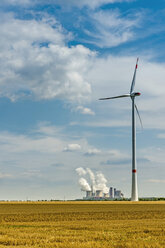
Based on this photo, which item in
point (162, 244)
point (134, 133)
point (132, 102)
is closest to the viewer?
point (162, 244)

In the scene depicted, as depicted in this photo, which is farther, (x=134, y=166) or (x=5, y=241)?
(x=134, y=166)

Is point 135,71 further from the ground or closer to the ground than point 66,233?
further from the ground

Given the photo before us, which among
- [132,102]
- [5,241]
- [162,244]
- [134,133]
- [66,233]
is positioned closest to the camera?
[162,244]

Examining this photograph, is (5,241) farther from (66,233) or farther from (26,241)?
(66,233)

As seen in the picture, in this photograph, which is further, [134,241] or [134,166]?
[134,166]

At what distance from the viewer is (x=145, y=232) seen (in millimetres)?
32875

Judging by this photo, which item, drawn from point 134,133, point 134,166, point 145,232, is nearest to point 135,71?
point 134,133

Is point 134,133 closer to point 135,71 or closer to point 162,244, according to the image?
point 135,71

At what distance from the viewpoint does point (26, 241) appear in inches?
1040

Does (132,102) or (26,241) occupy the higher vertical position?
(132,102)

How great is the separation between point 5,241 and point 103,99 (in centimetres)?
11049

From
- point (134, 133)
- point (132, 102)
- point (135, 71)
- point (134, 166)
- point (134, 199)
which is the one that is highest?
point (135, 71)

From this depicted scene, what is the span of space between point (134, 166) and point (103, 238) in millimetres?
106666

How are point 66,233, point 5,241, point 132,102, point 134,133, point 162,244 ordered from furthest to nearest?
point 132,102 → point 134,133 → point 66,233 → point 5,241 → point 162,244
